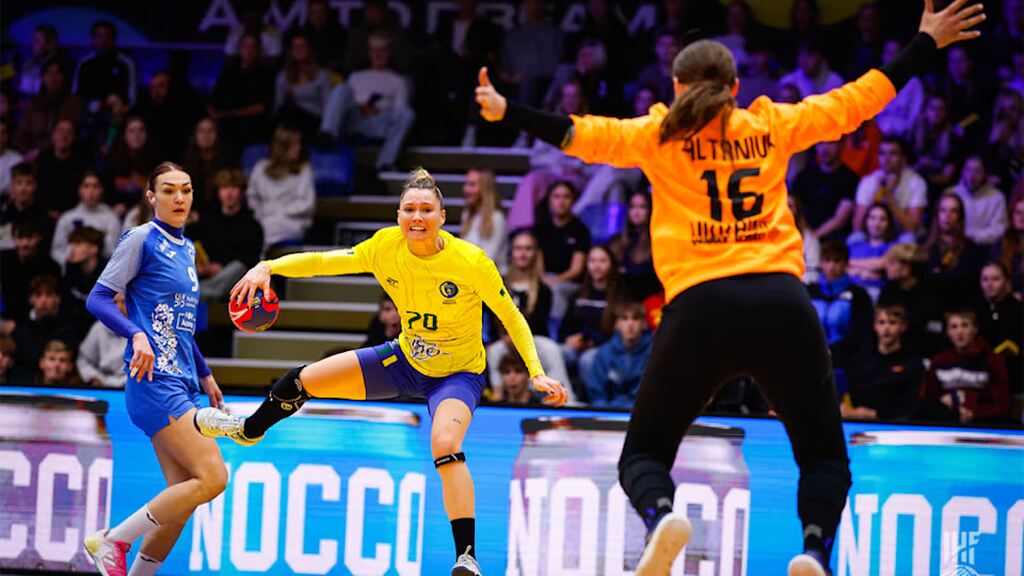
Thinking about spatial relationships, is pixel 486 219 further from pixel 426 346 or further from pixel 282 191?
pixel 426 346

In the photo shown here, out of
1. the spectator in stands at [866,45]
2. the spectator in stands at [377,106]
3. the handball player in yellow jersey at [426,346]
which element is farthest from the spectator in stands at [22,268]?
the spectator in stands at [866,45]

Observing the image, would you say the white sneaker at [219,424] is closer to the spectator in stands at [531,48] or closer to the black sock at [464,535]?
the black sock at [464,535]

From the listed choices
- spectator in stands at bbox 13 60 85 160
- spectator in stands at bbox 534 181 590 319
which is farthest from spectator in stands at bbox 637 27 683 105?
spectator in stands at bbox 13 60 85 160

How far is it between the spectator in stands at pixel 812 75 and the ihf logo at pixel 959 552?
536 cm

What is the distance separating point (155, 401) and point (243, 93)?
21.7 ft

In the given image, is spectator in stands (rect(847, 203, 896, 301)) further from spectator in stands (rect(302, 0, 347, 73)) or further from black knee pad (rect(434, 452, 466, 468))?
spectator in stands (rect(302, 0, 347, 73))

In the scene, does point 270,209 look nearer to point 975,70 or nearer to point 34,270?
point 34,270

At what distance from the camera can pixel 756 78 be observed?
10.7 m

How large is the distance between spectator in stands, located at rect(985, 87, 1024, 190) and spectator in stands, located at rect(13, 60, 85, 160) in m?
8.36

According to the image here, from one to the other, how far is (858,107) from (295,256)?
2.58 m

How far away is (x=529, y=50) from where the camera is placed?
11789 mm

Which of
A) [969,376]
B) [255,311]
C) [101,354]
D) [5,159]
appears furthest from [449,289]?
[5,159]

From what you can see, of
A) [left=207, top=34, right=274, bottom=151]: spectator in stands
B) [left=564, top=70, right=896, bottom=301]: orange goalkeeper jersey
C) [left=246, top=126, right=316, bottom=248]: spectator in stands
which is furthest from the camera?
[left=207, top=34, right=274, bottom=151]: spectator in stands

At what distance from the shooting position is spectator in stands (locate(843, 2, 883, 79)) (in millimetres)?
10961
